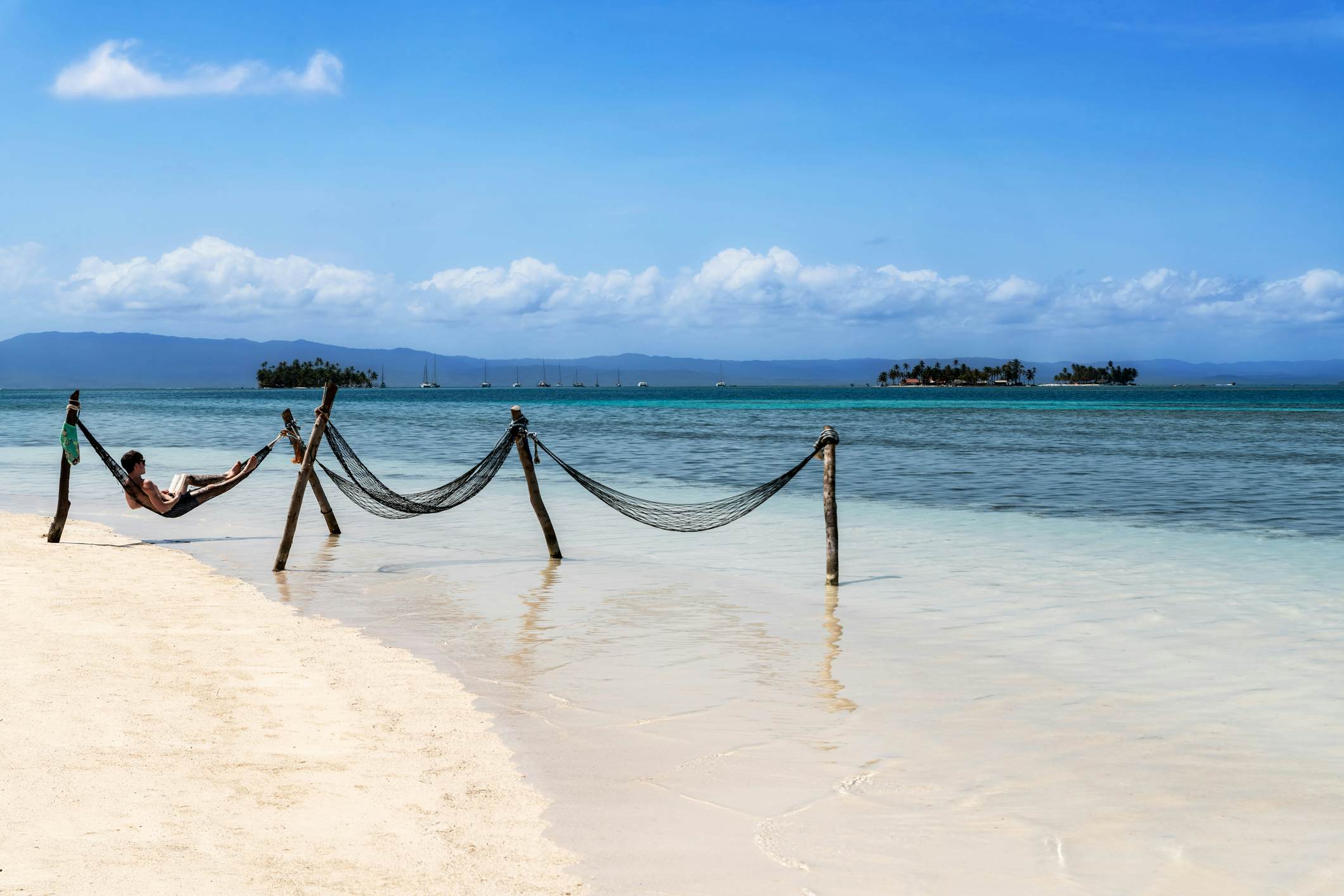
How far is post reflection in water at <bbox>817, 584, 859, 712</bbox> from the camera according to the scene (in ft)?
20.9

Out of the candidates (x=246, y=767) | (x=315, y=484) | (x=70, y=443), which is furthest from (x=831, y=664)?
→ (x=70, y=443)

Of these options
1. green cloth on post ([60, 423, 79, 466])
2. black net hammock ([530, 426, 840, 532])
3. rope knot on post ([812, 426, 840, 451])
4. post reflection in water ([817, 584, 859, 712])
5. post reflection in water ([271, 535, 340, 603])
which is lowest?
post reflection in water ([817, 584, 859, 712])

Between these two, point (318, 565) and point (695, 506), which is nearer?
point (318, 565)

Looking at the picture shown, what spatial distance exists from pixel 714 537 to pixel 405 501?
436cm

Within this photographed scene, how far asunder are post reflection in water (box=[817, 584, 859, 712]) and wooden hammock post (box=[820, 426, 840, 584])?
36 cm

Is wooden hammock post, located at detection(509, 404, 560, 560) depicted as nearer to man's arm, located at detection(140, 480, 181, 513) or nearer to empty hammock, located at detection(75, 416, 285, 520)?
empty hammock, located at detection(75, 416, 285, 520)

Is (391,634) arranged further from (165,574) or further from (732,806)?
(732,806)

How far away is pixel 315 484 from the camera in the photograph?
498 inches

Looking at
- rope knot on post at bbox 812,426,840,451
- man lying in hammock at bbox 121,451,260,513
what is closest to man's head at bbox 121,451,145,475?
man lying in hammock at bbox 121,451,260,513

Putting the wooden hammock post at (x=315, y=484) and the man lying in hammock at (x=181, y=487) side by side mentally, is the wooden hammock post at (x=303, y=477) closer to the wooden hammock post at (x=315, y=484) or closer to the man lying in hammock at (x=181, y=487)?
the wooden hammock post at (x=315, y=484)

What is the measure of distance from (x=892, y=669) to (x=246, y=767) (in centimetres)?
417

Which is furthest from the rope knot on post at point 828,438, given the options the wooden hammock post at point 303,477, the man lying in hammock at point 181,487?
the man lying in hammock at point 181,487

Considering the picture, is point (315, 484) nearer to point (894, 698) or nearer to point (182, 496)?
point (182, 496)

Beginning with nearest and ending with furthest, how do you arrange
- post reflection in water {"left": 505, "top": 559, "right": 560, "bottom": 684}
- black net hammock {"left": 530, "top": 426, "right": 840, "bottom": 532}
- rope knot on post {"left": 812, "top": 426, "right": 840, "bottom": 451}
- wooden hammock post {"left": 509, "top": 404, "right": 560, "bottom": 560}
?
1. post reflection in water {"left": 505, "top": 559, "right": 560, "bottom": 684}
2. rope knot on post {"left": 812, "top": 426, "right": 840, "bottom": 451}
3. black net hammock {"left": 530, "top": 426, "right": 840, "bottom": 532}
4. wooden hammock post {"left": 509, "top": 404, "right": 560, "bottom": 560}
